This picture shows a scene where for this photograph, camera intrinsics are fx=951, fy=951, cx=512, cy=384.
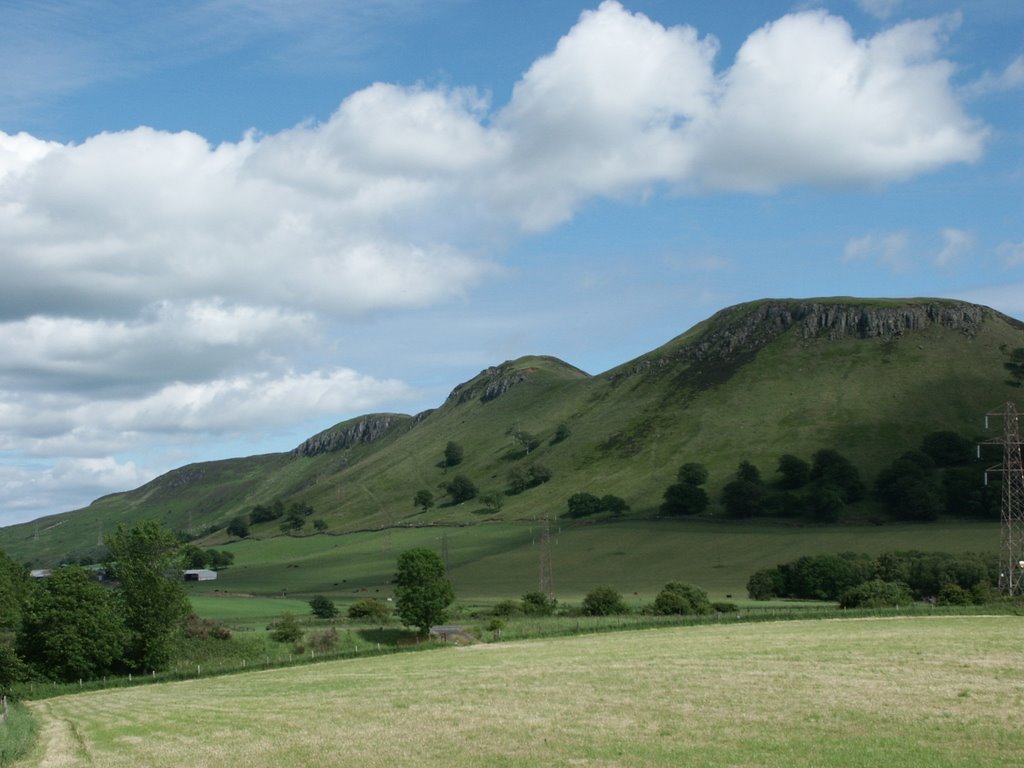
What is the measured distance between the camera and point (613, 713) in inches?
1358

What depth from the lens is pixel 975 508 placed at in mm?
194500

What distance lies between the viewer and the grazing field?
2717 centimetres

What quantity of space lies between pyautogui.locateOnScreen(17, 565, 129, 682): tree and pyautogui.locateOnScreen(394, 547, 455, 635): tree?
31074 mm

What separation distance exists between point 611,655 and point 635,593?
9335 centimetres

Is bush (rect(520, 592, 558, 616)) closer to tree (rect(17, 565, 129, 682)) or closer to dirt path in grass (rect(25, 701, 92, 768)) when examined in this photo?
tree (rect(17, 565, 129, 682))

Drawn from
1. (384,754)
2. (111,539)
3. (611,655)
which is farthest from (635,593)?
(384,754)

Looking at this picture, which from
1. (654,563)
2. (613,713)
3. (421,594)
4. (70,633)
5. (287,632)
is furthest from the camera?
(654,563)

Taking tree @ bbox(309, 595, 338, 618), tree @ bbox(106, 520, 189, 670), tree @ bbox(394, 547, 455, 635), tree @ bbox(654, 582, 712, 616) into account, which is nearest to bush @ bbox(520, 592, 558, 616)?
tree @ bbox(394, 547, 455, 635)

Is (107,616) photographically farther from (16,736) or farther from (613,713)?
(613,713)

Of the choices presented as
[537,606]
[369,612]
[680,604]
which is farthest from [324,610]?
[680,604]

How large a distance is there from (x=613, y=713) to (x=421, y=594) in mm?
75125

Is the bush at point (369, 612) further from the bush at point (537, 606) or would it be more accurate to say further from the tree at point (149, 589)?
the tree at point (149, 589)

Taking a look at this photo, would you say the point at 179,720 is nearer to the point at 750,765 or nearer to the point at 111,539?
the point at 750,765

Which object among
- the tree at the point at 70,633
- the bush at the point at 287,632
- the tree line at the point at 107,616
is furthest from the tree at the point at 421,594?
the tree at the point at 70,633
